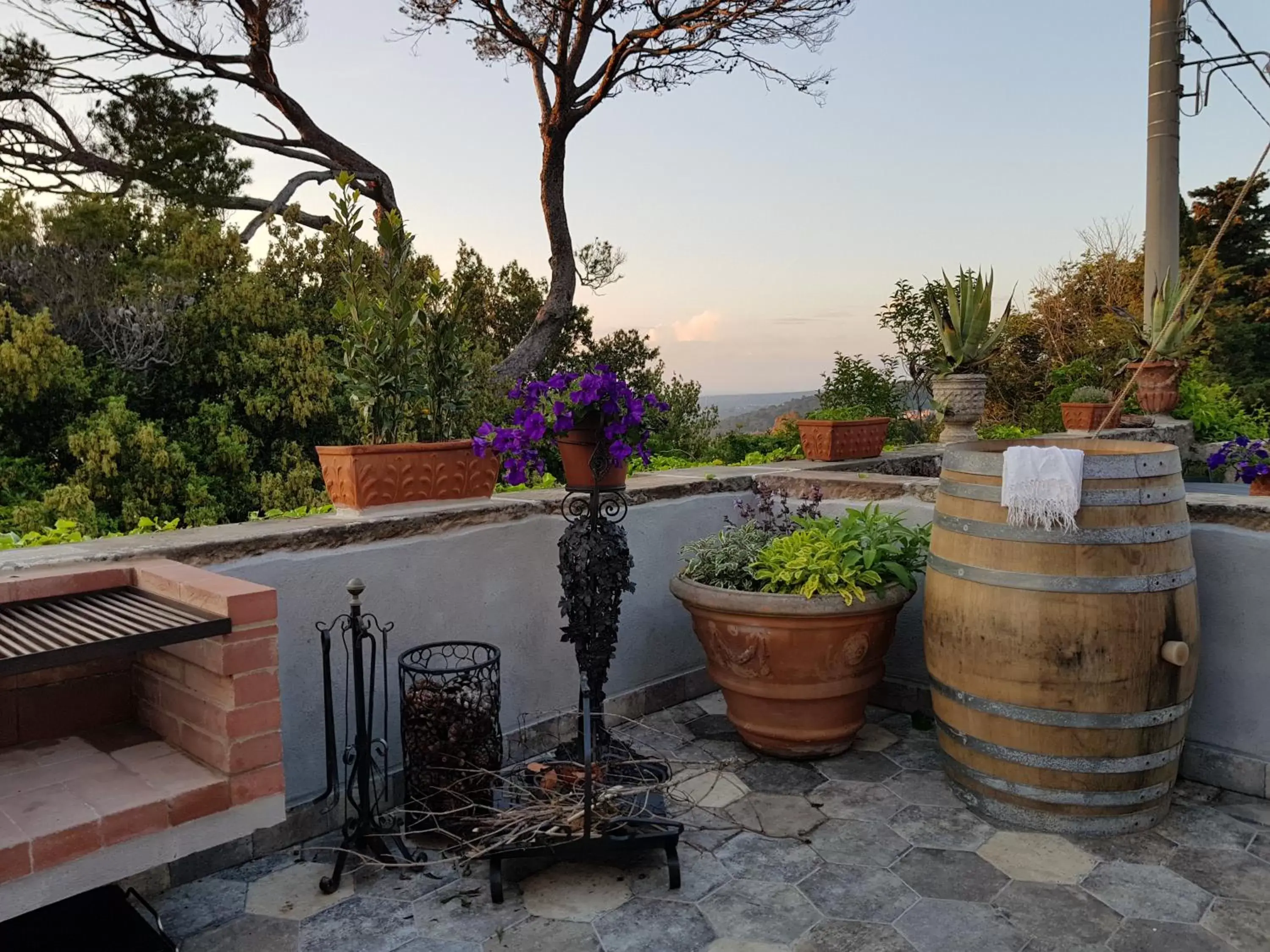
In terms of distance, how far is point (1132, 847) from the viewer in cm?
228

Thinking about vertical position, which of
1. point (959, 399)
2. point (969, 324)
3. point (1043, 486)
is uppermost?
point (969, 324)

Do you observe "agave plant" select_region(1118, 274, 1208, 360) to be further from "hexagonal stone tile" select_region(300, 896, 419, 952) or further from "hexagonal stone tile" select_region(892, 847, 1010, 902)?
"hexagonal stone tile" select_region(300, 896, 419, 952)

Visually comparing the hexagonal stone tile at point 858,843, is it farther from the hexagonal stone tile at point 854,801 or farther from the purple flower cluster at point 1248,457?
the purple flower cluster at point 1248,457

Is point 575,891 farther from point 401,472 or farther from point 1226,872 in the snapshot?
point 1226,872

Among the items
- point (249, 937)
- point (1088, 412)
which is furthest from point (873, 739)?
point (1088, 412)

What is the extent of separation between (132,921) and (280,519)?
1.22 meters

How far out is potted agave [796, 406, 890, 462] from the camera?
4613 mm

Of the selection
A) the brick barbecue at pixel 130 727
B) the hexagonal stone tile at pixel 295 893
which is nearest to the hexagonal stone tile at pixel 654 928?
the hexagonal stone tile at pixel 295 893

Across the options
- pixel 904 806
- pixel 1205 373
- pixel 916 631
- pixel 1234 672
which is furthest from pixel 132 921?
pixel 1205 373

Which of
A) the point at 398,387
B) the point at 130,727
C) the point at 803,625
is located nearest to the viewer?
the point at 130,727

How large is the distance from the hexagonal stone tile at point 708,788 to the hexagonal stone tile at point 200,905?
3.95 ft

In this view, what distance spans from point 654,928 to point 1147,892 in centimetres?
124

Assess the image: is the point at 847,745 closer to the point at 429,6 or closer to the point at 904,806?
the point at 904,806

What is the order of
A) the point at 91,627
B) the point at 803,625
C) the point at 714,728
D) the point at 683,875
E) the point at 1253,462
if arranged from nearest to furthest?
1. the point at 91,627
2. the point at 683,875
3. the point at 803,625
4. the point at 1253,462
5. the point at 714,728
